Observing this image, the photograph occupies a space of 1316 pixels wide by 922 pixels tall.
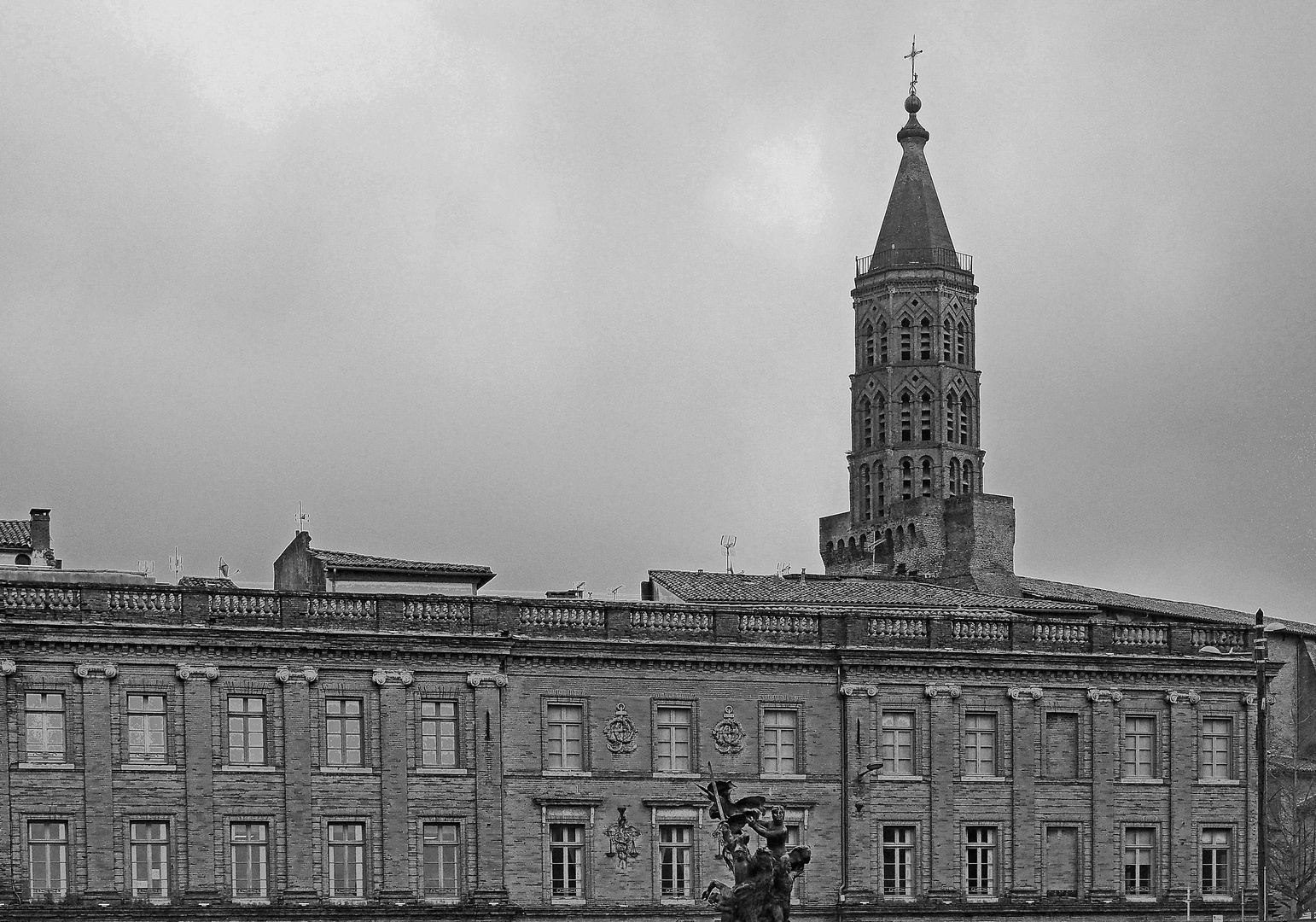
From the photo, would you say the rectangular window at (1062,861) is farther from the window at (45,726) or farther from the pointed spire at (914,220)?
the pointed spire at (914,220)

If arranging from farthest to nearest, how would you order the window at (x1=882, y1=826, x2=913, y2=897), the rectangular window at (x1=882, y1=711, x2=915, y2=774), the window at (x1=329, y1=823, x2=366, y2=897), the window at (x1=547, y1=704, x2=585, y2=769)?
the rectangular window at (x1=882, y1=711, x2=915, y2=774) → the window at (x1=882, y1=826, x2=913, y2=897) → the window at (x1=547, y1=704, x2=585, y2=769) → the window at (x1=329, y1=823, x2=366, y2=897)

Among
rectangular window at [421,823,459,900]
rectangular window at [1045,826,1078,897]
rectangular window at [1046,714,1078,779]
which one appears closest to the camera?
rectangular window at [421,823,459,900]

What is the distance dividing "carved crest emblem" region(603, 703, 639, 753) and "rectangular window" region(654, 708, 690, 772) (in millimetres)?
878

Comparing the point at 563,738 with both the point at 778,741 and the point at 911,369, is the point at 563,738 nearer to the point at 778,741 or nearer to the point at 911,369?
the point at 778,741

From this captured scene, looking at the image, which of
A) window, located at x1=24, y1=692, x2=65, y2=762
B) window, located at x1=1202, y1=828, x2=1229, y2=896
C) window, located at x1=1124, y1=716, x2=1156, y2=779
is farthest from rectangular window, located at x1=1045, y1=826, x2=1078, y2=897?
window, located at x1=24, y1=692, x2=65, y2=762

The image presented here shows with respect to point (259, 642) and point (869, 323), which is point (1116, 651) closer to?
point (259, 642)

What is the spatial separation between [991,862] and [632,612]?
13181 mm

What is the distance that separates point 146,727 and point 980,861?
2487 centimetres

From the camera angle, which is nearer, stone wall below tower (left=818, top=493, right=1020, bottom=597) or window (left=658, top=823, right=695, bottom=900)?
window (left=658, top=823, right=695, bottom=900)

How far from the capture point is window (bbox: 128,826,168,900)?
2901 inches

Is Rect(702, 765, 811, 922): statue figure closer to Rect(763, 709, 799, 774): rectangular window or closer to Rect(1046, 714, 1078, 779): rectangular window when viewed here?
Rect(763, 709, 799, 774): rectangular window

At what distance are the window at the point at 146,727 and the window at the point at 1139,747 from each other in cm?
2895

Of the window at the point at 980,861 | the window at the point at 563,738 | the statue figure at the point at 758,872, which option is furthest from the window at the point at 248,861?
the window at the point at 980,861

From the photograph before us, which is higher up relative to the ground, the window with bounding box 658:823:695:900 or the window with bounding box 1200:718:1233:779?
the window with bounding box 1200:718:1233:779
